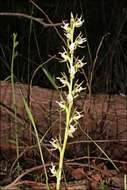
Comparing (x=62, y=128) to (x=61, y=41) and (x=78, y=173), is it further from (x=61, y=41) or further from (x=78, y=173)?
(x=61, y=41)

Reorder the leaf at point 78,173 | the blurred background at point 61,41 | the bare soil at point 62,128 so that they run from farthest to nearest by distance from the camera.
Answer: the blurred background at point 61,41 < the bare soil at point 62,128 < the leaf at point 78,173

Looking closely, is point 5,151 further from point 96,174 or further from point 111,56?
point 111,56

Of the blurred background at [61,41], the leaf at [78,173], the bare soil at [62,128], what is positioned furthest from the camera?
the blurred background at [61,41]

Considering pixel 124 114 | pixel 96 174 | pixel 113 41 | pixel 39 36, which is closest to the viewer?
pixel 96 174

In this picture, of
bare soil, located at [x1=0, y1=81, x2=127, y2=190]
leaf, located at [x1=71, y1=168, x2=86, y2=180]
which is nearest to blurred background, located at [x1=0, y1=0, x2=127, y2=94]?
bare soil, located at [x1=0, y1=81, x2=127, y2=190]

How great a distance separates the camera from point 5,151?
2748mm

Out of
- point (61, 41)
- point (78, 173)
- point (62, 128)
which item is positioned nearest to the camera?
point (78, 173)

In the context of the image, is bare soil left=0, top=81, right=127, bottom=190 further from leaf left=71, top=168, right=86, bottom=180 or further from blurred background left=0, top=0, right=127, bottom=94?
blurred background left=0, top=0, right=127, bottom=94

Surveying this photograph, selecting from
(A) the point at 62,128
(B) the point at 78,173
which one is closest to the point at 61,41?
(A) the point at 62,128

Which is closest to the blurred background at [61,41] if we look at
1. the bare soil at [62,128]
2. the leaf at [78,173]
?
the bare soil at [62,128]

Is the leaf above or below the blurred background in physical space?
below

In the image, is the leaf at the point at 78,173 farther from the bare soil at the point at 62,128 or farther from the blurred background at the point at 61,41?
the blurred background at the point at 61,41

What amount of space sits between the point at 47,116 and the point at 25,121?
0.40 feet

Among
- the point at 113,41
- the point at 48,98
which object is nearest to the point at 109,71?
the point at 113,41
